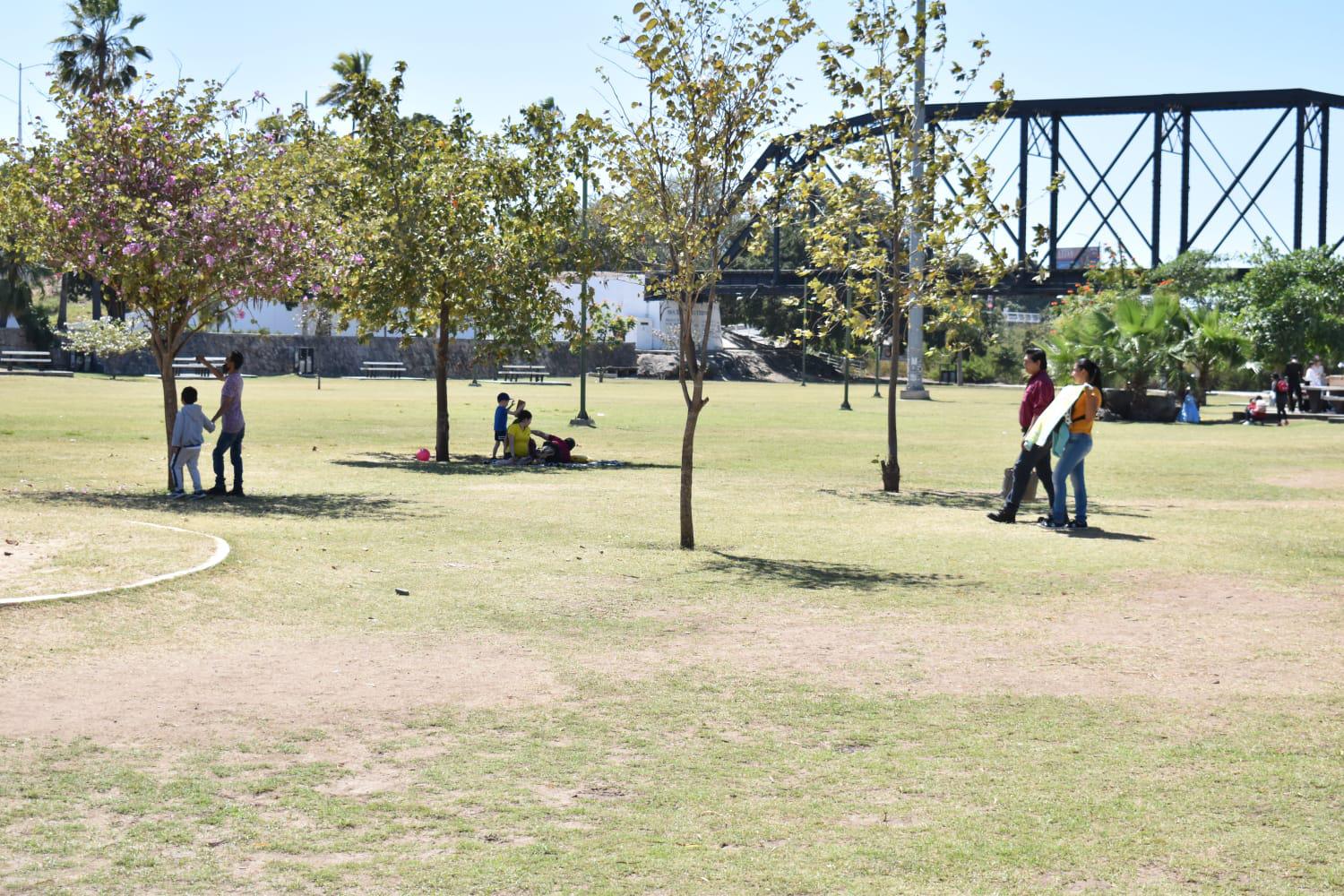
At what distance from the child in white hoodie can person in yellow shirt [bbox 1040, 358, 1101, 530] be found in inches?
359

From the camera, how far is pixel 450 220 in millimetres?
24578

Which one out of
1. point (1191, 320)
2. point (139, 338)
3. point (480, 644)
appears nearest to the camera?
A: point (480, 644)

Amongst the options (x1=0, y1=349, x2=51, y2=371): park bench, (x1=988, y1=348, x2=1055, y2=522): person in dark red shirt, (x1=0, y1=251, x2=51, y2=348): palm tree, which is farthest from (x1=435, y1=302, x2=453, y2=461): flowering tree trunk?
(x1=0, y1=251, x2=51, y2=348): palm tree

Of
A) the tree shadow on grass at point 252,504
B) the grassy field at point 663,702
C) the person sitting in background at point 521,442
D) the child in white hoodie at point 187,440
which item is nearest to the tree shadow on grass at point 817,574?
the grassy field at point 663,702

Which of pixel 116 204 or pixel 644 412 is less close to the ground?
pixel 116 204

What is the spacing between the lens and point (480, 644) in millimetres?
9062

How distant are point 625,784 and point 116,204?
13.3 meters

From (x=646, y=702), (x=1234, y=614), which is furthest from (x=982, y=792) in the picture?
(x=1234, y=614)

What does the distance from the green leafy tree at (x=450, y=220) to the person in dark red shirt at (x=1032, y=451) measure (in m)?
10.1

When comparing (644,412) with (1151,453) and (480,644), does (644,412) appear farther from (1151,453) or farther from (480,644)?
(480,644)

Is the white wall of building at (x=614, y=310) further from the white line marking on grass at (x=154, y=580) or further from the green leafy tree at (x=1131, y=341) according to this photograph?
the white line marking on grass at (x=154, y=580)

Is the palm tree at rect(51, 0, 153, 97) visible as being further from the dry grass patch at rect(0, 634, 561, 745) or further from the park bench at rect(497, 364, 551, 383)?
the dry grass patch at rect(0, 634, 561, 745)

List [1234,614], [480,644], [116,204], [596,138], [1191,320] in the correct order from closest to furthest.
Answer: [480,644], [1234,614], [596,138], [116,204], [1191,320]

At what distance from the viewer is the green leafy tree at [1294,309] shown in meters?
51.2
